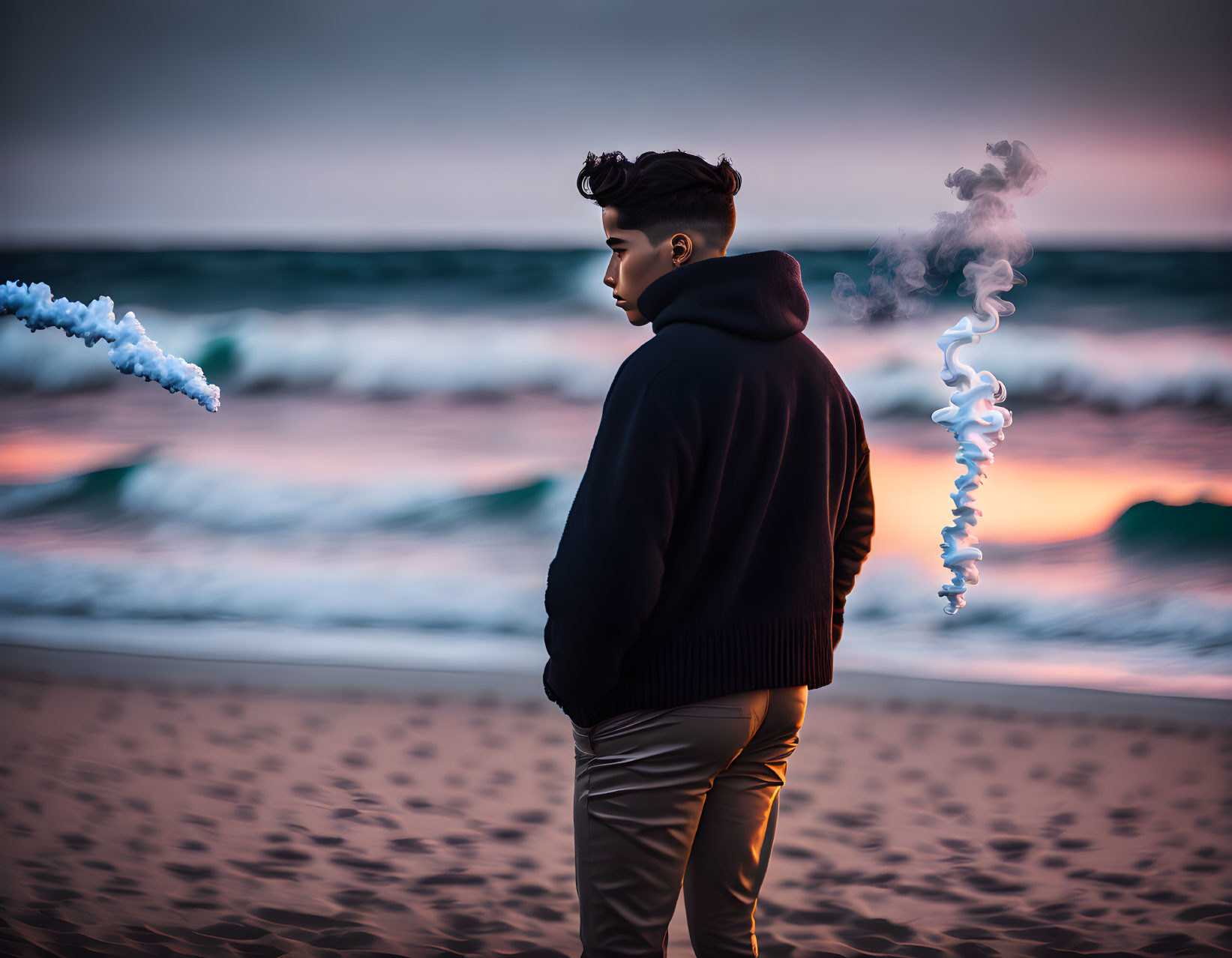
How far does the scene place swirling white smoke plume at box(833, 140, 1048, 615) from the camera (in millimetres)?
1590

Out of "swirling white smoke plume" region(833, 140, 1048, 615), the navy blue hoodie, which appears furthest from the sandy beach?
the navy blue hoodie

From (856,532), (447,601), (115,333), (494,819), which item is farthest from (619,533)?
(447,601)

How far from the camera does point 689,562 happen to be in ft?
3.30

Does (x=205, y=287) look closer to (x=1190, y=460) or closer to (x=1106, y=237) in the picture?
(x=1106, y=237)

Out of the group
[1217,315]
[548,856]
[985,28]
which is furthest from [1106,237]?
[548,856]

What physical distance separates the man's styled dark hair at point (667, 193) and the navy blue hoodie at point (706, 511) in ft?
0.25

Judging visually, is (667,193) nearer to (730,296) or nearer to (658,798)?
(730,296)

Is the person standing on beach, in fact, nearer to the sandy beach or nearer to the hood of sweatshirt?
the hood of sweatshirt

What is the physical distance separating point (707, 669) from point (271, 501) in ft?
16.9

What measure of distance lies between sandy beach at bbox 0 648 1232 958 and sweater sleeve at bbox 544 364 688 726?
1144 mm

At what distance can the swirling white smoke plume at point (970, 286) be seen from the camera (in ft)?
5.22

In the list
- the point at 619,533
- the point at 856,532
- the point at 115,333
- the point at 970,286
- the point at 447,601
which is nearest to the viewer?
the point at 619,533

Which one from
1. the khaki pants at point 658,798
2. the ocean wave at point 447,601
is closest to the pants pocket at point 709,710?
the khaki pants at point 658,798

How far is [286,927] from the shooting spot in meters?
1.96
